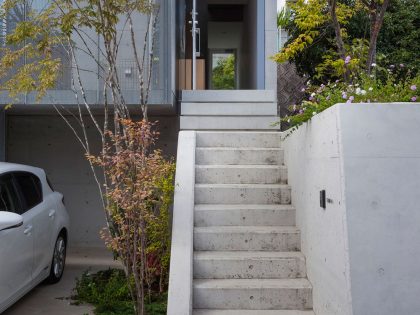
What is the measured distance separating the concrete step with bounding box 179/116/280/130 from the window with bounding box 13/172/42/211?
2578 mm

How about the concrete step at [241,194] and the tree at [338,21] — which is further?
the tree at [338,21]

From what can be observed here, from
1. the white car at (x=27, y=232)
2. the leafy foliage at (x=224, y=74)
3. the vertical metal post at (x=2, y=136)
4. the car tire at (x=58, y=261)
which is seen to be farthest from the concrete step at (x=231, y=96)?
the leafy foliage at (x=224, y=74)

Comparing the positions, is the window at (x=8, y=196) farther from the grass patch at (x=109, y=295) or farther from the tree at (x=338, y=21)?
the tree at (x=338, y=21)

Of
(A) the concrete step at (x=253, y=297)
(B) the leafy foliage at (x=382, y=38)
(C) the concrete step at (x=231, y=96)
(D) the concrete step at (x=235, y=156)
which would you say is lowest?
(A) the concrete step at (x=253, y=297)

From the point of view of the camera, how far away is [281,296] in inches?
169

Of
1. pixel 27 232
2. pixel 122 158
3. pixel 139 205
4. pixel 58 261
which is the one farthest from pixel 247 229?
pixel 58 261

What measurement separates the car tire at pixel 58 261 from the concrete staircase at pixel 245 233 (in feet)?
6.08

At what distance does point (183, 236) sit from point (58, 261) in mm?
2294

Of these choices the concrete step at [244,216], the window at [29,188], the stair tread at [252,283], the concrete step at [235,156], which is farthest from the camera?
the concrete step at [235,156]

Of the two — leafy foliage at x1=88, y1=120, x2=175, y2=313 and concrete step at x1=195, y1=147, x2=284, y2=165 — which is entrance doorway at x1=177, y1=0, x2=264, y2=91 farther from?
leafy foliage at x1=88, y1=120, x2=175, y2=313

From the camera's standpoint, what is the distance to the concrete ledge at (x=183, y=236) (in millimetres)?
3945

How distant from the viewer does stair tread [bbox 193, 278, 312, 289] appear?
14.2ft

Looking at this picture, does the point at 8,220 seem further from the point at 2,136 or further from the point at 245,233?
the point at 2,136

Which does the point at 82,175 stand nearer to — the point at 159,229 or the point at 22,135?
the point at 22,135
